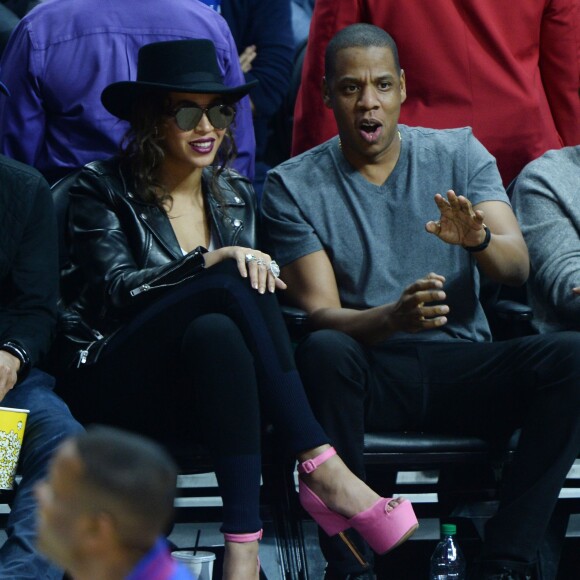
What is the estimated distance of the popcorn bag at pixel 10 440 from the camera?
318cm

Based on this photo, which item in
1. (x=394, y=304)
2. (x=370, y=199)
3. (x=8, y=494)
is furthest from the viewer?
(x=370, y=199)

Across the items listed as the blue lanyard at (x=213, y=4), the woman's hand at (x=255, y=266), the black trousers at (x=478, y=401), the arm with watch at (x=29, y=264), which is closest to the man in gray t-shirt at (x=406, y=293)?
the black trousers at (x=478, y=401)

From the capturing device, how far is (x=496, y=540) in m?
3.44

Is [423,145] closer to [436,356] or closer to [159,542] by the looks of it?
[436,356]

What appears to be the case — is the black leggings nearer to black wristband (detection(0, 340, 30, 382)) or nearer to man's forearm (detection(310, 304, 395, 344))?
black wristband (detection(0, 340, 30, 382))

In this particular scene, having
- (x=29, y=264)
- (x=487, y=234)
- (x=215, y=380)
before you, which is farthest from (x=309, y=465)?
(x=29, y=264)

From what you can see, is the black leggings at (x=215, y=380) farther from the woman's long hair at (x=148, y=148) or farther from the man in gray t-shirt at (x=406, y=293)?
the woman's long hair at (x=148, y=148)

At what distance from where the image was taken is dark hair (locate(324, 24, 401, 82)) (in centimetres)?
412

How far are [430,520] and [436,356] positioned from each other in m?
0.85

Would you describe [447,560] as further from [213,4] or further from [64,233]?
[213,4]

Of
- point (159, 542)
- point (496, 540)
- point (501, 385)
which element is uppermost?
point (159, 542)

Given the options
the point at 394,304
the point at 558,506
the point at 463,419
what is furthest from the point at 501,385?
the point at 558,506

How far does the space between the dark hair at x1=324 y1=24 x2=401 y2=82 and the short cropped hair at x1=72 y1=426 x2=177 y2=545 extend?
240 cm

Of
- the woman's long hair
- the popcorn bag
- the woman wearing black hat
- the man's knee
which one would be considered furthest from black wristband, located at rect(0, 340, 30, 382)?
the man's knee
